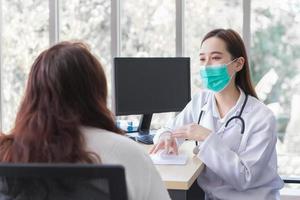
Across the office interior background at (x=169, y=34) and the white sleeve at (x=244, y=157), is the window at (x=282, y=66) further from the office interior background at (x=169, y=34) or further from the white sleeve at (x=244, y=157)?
the white sleeve at (x=244, y=157)

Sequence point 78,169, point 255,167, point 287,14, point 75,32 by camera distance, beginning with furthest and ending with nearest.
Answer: point 75,32
point 287,14
point 255,167
point 78,169

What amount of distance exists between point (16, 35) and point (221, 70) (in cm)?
239

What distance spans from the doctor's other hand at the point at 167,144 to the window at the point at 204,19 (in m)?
1.48

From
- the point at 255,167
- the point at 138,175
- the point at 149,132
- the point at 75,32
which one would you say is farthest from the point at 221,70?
the point at 75,32

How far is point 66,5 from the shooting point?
3828 millimetres

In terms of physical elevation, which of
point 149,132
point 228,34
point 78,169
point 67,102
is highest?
point 228,34

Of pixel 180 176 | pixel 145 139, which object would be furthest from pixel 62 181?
pixel 145 139

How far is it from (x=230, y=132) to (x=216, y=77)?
10.5 inches

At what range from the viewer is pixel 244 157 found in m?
1.86

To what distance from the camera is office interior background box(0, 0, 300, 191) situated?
Result: 11.4ft

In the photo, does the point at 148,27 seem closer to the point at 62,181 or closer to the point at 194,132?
the point at 194,132

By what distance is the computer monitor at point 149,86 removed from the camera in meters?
2.63

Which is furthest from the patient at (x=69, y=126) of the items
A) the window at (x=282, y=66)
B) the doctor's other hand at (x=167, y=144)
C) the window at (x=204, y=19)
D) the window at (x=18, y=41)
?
the window at (x=18, y=41)

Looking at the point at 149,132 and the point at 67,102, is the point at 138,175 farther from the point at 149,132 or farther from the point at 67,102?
the point at 149,132
